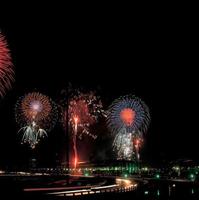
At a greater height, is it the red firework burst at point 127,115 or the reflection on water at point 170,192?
the red firework burst at point 127,115

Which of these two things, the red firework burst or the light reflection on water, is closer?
the light reflection on water

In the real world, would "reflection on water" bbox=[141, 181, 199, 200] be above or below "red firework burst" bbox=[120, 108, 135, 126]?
below

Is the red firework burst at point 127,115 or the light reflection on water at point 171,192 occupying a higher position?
the red firework burst at point 127,115

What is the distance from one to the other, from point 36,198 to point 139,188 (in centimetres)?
1103

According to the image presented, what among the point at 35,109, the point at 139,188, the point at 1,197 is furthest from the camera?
the point at 35,109

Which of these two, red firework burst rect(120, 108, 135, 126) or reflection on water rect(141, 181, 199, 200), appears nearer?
reflection on water rect(141, 181, 199, 200)

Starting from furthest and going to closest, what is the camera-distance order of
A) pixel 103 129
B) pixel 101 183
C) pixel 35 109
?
pixel 103 129
pixel 35 109
pixel 101 183

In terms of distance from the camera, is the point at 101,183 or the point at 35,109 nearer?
the point at 101,183

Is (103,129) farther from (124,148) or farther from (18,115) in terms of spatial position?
(18,115)

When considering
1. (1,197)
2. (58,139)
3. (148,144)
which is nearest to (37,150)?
(58,139)

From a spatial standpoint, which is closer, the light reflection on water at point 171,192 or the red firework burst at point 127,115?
the light reflection on water at point 171,192

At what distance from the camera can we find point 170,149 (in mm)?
129750

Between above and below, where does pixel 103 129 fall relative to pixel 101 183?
above

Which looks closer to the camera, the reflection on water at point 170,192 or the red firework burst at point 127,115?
the reflection on water at point 170,192
